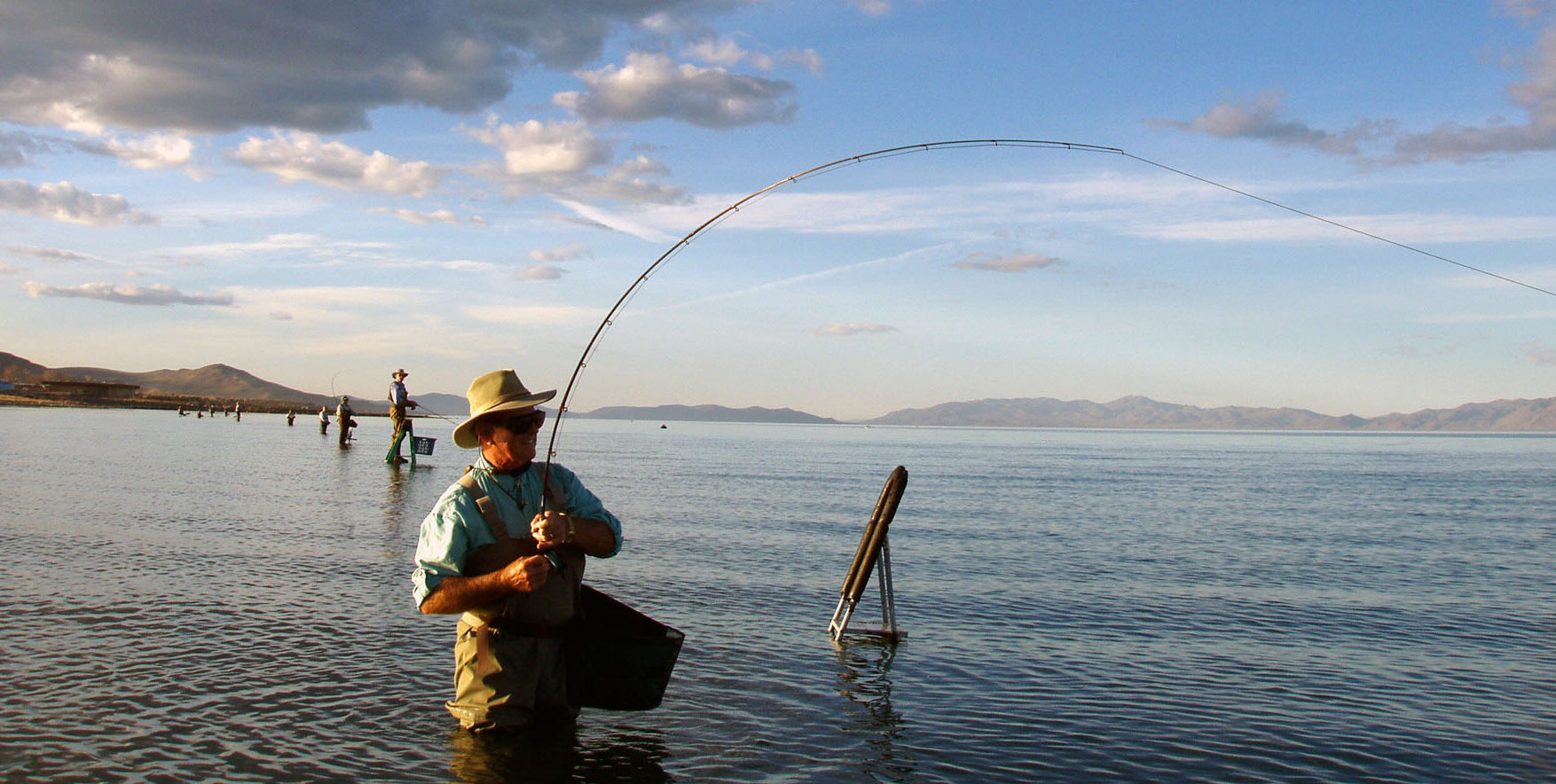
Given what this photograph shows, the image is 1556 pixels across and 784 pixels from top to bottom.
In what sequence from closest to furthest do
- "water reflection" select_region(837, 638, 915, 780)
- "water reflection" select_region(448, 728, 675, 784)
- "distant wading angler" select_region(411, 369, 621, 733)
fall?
"distant wading angler" select_region(411, 369, 621, 733), "water reflection" select_region(448, 728, 675, 784), "water reflection" select_region(837, 638, 915, 780)

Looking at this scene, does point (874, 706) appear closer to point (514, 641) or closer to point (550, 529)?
point (514, 641)

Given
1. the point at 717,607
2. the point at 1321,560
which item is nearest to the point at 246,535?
the point at 717,607

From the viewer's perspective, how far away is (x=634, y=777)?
6.20 m

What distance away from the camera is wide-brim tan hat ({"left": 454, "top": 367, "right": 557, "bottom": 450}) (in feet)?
17.5

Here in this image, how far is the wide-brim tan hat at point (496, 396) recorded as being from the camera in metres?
5.34

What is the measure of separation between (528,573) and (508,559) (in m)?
0.32

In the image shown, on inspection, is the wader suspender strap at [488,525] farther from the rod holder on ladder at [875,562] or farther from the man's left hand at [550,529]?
the rod holder on ladder at [875,562]

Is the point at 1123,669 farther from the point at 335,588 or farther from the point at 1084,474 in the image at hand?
the point at 1084,474

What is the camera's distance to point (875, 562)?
10.1 m

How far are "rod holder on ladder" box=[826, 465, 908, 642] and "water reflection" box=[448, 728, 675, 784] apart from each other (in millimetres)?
3532

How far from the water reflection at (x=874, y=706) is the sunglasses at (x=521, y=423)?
9.61 feet

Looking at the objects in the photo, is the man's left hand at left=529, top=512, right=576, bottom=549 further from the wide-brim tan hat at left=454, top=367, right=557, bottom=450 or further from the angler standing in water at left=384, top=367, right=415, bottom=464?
the angler standing in water at left=384, top=367, right=415, bottom=464

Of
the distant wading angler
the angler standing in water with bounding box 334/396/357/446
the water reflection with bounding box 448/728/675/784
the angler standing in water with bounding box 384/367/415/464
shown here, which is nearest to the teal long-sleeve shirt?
the distant wading angler

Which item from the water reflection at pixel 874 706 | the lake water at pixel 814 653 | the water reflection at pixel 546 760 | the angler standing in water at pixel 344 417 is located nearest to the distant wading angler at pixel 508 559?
the water reflection at pixel 546 760
